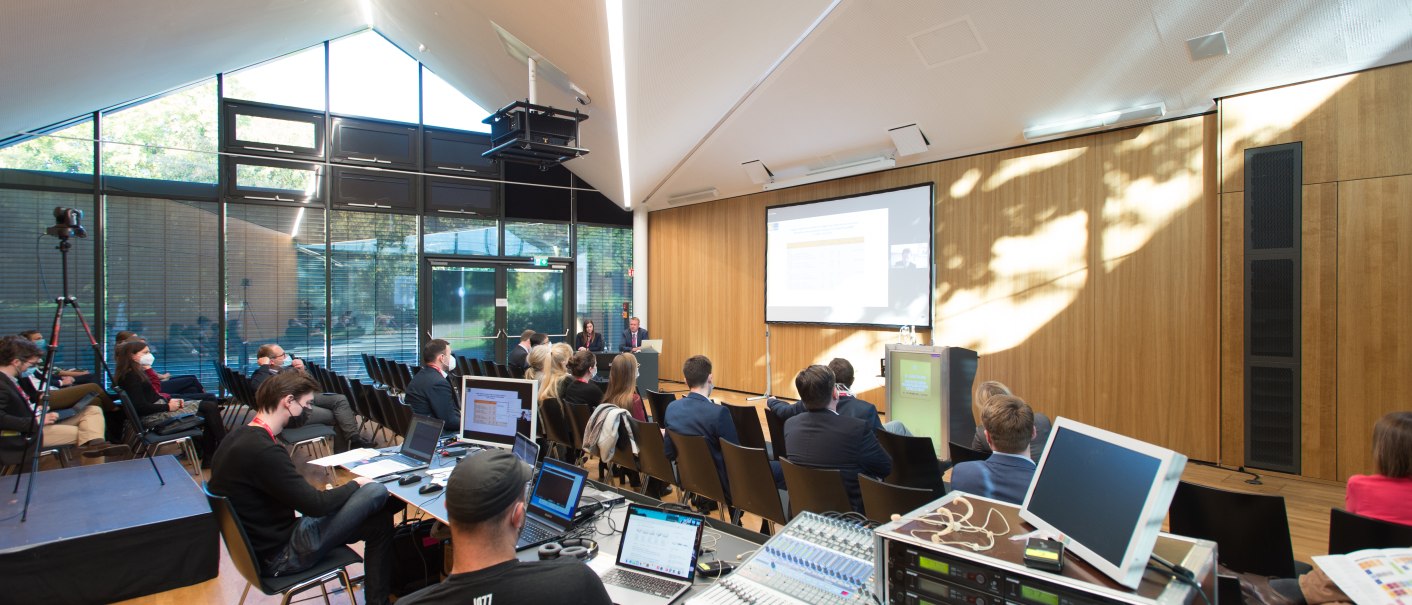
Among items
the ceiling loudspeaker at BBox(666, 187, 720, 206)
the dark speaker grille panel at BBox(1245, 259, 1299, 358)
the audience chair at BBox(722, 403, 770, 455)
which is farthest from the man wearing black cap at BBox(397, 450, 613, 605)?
the ceiling loudspeaker at BBox(666, 187, 720, 206)

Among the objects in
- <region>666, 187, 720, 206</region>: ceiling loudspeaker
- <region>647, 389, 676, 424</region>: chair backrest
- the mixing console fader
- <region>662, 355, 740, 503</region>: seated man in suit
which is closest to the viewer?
the mixing console fader

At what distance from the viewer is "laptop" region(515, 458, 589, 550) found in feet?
7.69

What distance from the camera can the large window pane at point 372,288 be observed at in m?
8.88

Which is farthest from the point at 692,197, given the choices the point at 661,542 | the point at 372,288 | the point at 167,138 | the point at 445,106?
the point at 661,542

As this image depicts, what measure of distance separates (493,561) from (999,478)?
1.69m

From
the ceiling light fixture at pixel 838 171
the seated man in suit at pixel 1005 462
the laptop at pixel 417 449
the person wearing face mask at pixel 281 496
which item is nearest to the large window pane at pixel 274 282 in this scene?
the laptop at pixel 417 449

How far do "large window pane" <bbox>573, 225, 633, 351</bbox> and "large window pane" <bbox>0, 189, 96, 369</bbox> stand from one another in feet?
20.3

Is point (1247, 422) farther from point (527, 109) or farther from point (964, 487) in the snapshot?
point (527, 109)

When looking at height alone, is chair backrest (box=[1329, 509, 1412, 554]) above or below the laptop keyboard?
above

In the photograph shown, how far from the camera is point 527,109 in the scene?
17.6ft

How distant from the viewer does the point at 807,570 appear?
5.75 ft

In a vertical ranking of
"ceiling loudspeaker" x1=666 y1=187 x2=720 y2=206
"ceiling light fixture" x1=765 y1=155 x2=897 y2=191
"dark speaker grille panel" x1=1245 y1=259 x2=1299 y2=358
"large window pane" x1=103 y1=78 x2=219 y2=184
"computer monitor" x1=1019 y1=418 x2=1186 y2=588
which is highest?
"large window pane" x1=103 y1=78 x2=219 y2=184

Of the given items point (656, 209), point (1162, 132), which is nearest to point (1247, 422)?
point (1162, 132)

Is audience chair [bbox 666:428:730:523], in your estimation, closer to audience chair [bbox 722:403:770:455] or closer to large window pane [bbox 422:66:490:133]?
audience chair [bbox 722:403:770:455]
